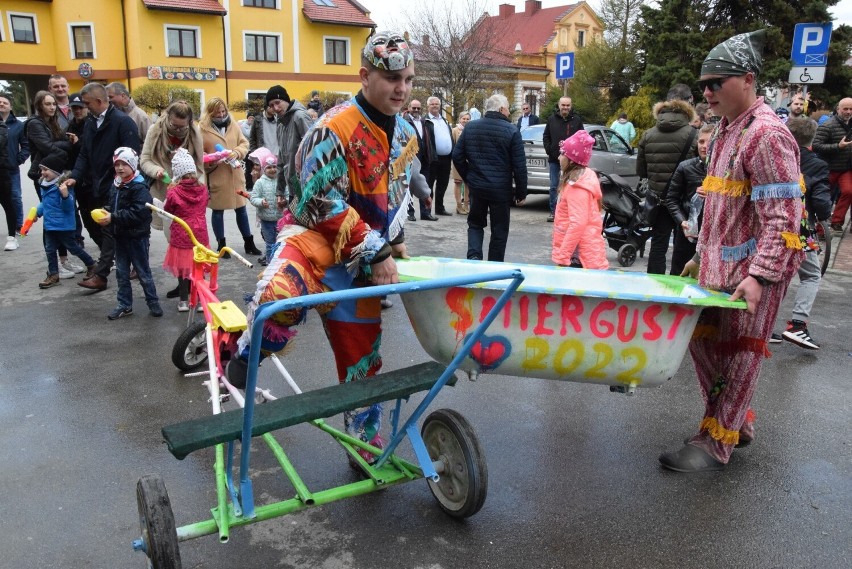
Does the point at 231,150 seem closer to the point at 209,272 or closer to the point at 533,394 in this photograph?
the point at 209,272

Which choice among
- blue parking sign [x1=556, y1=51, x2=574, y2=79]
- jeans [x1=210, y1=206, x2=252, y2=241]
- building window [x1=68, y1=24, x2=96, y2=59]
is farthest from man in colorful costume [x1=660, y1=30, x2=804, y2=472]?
building window [x1=68, y1=24, x2=96, y2=59]

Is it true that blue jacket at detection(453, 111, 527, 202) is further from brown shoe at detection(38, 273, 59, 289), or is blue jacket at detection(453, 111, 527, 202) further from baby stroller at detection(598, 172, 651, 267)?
brown shoe at detection(38, 273, 59, 289)

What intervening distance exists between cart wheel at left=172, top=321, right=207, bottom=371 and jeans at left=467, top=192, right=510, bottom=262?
129 inches

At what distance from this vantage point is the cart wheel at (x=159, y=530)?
86.5 inches

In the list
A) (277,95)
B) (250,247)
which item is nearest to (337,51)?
(250,247)

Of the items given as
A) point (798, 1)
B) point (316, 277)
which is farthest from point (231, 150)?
point (798, 1)

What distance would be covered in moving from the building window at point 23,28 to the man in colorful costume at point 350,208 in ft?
135

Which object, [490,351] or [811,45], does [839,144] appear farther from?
[490,351]

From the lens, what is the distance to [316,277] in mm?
2820

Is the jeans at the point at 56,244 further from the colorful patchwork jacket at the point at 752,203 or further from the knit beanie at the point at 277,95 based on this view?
the colorful patchwork jacket at the point at 752,203

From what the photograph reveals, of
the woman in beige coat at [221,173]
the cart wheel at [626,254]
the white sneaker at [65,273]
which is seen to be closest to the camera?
the white sneaker at [65,273]

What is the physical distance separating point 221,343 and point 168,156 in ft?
11.9

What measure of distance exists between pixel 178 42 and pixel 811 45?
33.5m

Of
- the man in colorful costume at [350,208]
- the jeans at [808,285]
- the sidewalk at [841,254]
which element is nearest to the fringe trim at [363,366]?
the man in colorful costume at [350,208]
